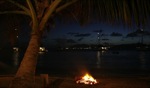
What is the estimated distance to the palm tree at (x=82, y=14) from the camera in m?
7.90

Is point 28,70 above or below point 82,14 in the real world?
below

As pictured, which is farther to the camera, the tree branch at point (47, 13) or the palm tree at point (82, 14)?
the tree branch at point (47, 13)

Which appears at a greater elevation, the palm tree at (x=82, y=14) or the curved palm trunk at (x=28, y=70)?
the palm tree at (x=82, y=14)

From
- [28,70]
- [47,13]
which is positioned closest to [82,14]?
[47,13]

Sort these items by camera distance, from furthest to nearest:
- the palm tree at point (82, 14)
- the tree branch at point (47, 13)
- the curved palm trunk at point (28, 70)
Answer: the tree branch at point (47, 13), the curved palm trunk at point (28, 70), the palm tree at point (82, 14)

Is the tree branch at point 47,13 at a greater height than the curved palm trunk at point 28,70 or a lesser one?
greater

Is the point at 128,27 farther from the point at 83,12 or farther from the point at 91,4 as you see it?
the point at 83,12

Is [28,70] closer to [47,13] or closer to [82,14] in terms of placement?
[47,13]

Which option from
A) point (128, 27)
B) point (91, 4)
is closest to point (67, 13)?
point (91, 4)

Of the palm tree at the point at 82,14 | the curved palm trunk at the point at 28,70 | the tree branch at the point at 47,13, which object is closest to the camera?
the palm tree at the point at 82,14

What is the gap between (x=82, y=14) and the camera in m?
9.88

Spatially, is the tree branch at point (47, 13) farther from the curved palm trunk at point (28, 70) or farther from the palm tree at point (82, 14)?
the curved palm trunk at point (28, 70)

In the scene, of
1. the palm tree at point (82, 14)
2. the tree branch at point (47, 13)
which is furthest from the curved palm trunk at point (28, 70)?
the tree branch at point (47, 13)

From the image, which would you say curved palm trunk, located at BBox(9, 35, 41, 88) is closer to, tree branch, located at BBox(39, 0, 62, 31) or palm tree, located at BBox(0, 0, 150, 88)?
palm tree, located at BBox(0, 0, 150, 88)
